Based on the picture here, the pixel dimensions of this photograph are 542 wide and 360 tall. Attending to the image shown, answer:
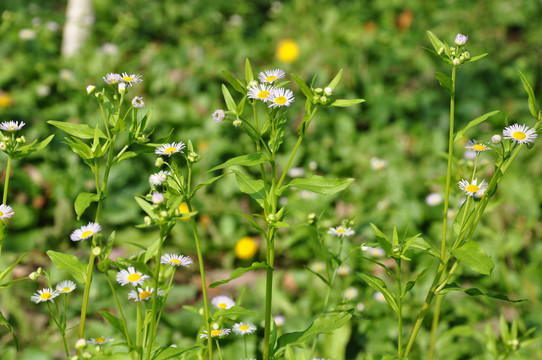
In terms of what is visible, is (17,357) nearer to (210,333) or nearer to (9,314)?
(9,314)

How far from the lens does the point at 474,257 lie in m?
1.03

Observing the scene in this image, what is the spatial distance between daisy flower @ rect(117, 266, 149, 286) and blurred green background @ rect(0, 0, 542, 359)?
98 centimetres

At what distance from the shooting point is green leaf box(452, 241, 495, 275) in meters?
0.98

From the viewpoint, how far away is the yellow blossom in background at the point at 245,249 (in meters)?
2.70

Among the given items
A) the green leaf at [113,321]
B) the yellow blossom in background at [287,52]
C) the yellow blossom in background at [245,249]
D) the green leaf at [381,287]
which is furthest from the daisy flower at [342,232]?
the yellow blossom in background at [287,52]

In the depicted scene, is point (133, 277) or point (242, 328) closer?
point (133, 277)

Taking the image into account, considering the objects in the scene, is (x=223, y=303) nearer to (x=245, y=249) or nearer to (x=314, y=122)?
(x=245, y=249)

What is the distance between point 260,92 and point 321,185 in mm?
237

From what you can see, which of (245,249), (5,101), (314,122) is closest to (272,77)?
(245,249)

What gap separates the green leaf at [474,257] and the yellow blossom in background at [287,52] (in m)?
3.38

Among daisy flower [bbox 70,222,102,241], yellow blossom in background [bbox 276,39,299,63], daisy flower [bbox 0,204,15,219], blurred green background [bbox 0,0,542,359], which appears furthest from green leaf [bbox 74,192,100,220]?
yellow blossom in background [bbox 276,39,299,63]

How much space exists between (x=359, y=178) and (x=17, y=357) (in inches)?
80.2

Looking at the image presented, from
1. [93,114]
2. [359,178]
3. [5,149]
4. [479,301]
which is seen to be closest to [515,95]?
[359,178]

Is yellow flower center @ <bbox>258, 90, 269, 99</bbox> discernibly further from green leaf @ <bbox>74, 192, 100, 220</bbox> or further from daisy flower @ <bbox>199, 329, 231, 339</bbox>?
daisy flower @ <bbox>199, 329, 231, 339</bbox>
